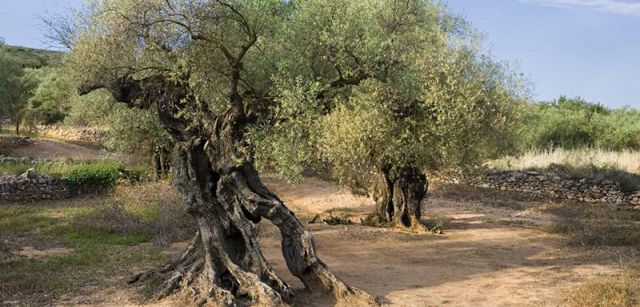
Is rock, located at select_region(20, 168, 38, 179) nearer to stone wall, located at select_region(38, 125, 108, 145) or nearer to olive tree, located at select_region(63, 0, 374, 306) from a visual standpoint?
olive tree, located at select_region(63, 0, 374, 306)

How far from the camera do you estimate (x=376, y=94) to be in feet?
45.6

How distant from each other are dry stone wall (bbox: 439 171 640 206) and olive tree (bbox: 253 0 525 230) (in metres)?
10.6

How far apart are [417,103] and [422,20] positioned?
9.84ft

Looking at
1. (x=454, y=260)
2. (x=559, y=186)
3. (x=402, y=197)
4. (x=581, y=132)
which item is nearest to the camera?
(x=454, y=260)

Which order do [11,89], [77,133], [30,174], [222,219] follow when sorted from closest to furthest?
[222,219] → [30,174] → [11,89] → [77,133]

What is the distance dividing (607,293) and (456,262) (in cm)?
474

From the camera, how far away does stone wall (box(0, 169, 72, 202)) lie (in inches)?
923

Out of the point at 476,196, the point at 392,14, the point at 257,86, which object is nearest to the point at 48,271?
the point at 257,86

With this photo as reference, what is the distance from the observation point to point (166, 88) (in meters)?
13.4

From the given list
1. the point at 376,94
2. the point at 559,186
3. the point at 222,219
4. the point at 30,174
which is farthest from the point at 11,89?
the point at 559,186

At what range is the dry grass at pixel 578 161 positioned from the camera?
29.7 meters

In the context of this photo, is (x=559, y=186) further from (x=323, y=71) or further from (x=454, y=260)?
(x=323, y=71)

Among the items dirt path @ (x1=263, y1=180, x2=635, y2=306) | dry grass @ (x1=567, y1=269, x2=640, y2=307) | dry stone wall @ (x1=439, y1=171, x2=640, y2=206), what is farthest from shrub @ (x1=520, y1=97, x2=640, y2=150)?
dry grass @ (x1=567, y1=269, x2=640, y2=307)

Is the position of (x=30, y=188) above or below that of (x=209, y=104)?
below
